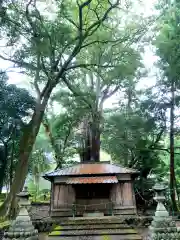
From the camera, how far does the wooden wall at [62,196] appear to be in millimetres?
12297

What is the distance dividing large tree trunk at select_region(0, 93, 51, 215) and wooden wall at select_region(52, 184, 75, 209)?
317cm

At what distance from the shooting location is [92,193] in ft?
42.1

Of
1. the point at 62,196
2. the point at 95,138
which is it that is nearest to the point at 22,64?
the point at 62,196

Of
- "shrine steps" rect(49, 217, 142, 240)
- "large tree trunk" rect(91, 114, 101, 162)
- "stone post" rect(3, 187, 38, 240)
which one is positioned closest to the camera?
"stone post" rect(3, 187, 38, 240)

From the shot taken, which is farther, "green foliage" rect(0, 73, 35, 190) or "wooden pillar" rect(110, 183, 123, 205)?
"wooden pillar" rect(110, 183, 123, 205)

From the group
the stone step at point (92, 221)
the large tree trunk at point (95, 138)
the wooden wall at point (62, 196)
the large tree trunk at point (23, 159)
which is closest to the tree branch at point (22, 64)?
the large tree trunk at point (23, 159)

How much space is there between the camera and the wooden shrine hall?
12.0 meters

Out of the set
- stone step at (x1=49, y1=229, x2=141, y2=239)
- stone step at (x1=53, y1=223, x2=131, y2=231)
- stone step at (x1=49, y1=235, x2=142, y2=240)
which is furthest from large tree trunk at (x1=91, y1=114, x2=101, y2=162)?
stone step at (x1=49, y1=235, x2=142, y2=240)

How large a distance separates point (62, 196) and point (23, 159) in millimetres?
3685

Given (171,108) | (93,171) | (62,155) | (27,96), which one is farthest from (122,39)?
(62,155)

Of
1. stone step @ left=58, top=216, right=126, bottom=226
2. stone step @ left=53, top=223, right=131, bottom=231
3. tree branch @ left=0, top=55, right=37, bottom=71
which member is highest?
tree branch @ left=0, top=55, right=37, bottom=71

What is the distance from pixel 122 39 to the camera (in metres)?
13.5

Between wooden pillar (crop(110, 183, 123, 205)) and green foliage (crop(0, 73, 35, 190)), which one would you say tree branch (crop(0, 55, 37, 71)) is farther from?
wooden pillar (crop(110, 183, 123, 205))

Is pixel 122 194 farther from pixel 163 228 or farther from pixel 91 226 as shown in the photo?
pixel 163 228
